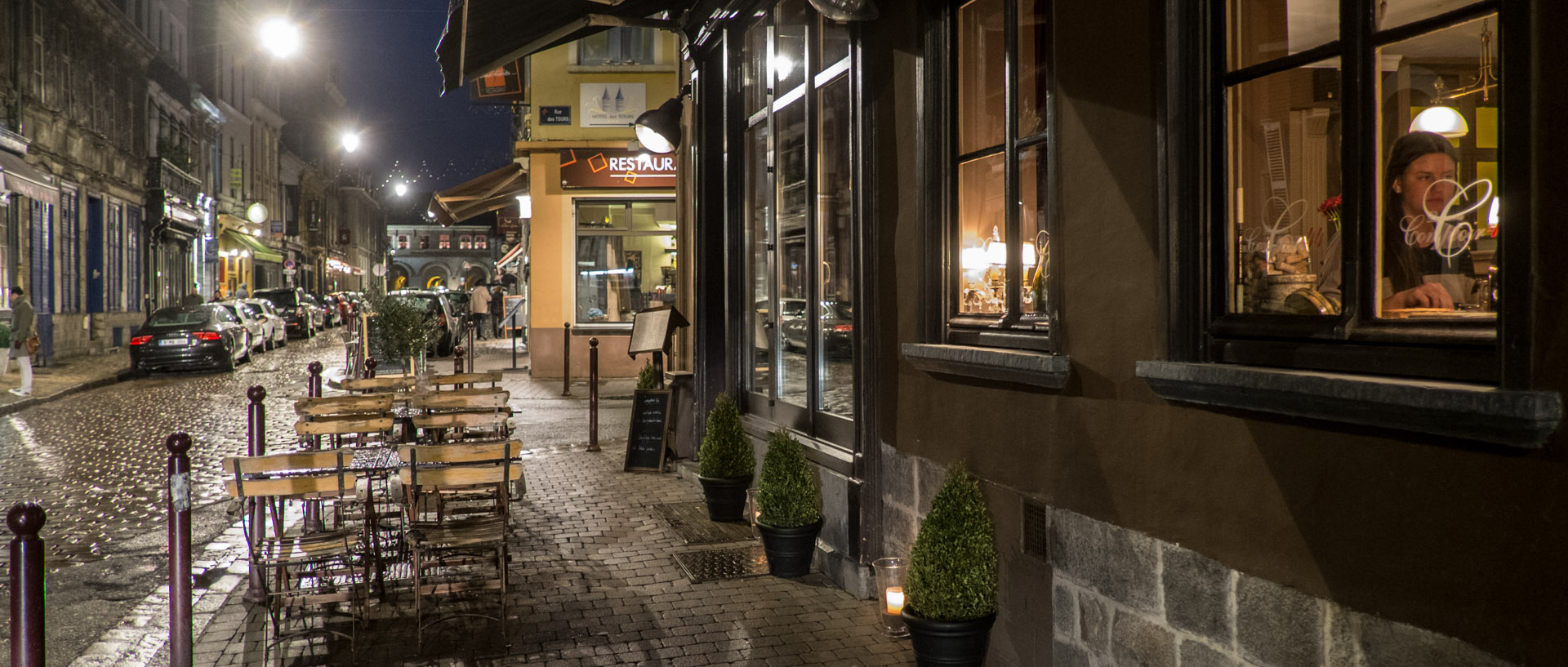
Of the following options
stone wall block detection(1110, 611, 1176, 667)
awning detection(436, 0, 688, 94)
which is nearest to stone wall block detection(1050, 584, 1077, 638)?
stone wall block detection(1110, 611, 1176, 667)

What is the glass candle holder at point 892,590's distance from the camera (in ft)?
18.0

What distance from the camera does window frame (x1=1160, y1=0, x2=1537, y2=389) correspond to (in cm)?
251

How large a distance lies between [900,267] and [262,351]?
27406 mm

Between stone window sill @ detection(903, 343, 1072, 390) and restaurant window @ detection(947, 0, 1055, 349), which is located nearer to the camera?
stone window sill @ detection(903, 343, 1072, 390)

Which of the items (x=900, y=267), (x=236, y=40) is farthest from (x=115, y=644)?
(x=236, y=40)

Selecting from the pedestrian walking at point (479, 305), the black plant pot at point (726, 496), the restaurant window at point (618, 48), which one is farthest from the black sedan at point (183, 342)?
the black plant pot at point (726, 496)

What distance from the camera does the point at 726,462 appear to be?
804 cm

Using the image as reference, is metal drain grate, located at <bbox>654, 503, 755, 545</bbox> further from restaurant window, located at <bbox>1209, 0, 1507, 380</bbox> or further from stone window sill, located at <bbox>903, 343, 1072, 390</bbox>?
restaurant window, located at <bbox>1209, 0, 1507, 380</bbox>

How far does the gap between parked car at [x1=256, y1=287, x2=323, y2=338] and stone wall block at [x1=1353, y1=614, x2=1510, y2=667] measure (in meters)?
36.5

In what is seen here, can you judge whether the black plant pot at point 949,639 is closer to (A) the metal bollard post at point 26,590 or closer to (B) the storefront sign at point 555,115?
(A) the metal bollard post at point 26,590

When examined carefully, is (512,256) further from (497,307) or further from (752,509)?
(752,509)

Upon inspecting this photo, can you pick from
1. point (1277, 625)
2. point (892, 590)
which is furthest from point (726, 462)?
point (1277, 625)

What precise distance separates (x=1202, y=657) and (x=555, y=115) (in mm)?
17622

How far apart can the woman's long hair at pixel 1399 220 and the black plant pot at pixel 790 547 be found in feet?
13.4
